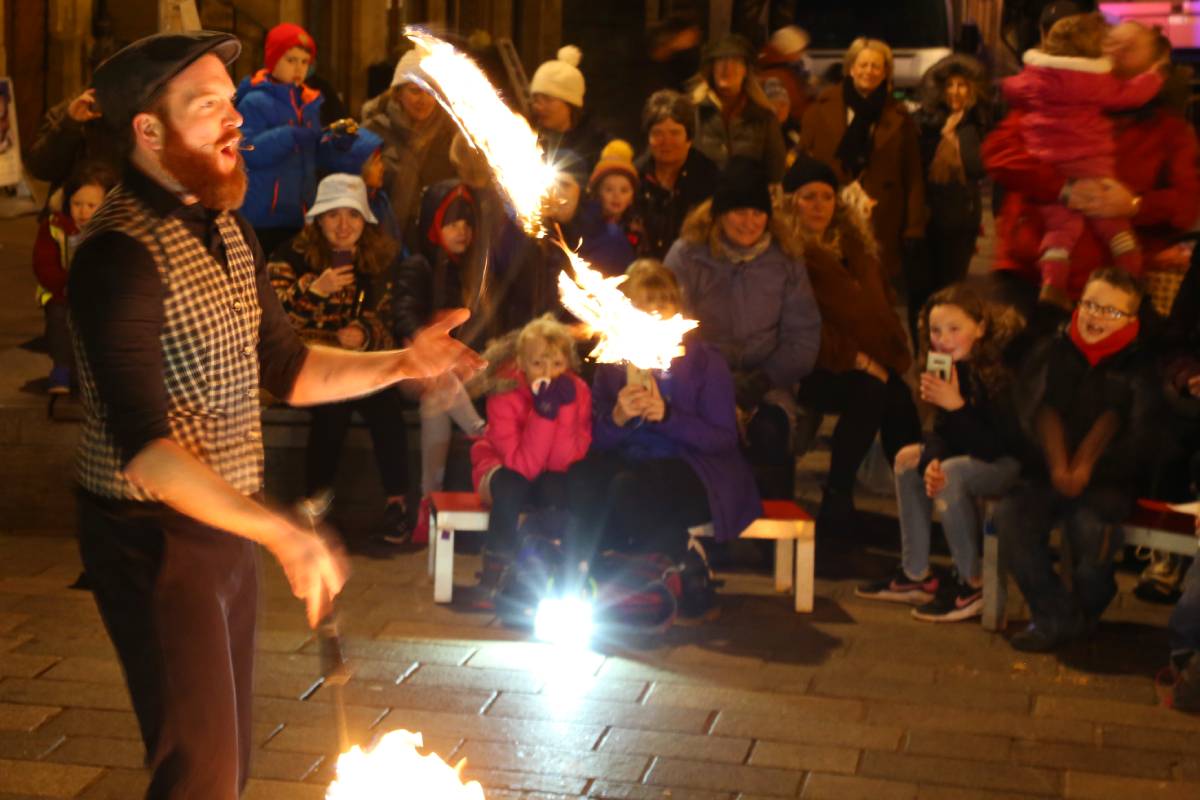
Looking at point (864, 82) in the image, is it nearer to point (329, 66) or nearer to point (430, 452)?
point (430, 452)

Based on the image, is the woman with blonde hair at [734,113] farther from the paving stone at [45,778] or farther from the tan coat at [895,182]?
the paving stone at [45,778]

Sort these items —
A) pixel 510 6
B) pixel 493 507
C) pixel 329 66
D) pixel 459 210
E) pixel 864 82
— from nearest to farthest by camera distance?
pixel 493 507
pixel 459 210
pixel 864 82
pixel 329 66
pixel 510 6

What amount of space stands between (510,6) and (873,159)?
12.2m

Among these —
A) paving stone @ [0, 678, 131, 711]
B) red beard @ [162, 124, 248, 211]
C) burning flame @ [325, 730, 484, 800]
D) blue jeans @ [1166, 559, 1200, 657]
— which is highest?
red beard @ [162, 124, 248, 211]

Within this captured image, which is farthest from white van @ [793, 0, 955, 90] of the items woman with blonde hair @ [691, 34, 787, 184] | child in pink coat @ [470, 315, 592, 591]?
child in pink coat @ [470, 315, 592, 591]

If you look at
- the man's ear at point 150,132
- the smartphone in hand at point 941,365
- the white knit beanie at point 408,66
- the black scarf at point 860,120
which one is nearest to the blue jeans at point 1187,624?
the smartphone in hand at point 941,365

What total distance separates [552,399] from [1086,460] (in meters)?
2.18

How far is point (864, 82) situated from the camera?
413 inches

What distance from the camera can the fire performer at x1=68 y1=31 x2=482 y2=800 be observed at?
353 centimetres

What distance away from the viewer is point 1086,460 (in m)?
7.08

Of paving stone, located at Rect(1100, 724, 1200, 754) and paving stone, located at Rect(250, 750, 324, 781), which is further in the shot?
paving stone, located at Rect(1100, 724, 1200, 754)

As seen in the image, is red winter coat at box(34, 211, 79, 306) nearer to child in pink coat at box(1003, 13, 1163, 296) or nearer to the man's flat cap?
child in pink coat at box(1003, 13, 1163, 296)

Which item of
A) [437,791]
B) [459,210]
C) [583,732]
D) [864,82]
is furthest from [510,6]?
[437,791]

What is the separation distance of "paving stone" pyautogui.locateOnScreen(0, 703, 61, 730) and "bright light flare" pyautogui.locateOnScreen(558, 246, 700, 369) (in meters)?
2.14
